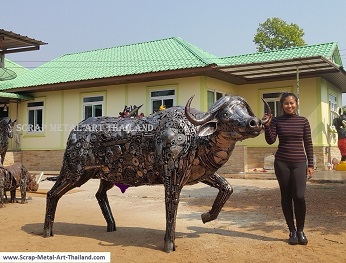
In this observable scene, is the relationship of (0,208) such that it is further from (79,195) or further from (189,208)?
(189,208)

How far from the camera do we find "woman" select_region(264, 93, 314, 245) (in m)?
4.70

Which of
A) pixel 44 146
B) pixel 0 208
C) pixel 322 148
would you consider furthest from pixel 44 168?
pixel 322 148

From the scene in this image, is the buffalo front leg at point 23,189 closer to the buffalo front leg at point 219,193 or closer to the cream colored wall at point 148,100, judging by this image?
the buffalo front leg at point 219,193

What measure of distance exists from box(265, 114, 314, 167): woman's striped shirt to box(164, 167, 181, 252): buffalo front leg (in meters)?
1.39

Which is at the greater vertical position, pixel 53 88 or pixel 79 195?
pixel 53 88

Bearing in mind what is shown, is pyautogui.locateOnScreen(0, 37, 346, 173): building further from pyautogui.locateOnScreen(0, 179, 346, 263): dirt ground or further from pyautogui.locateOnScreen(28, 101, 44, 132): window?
pyautogui.locateOnScreen(0, 179, 346, 263): dirt ground

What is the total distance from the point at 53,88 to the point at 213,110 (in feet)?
53.7

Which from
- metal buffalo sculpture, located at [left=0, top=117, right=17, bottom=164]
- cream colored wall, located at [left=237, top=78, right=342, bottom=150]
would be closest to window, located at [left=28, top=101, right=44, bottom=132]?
cream colored wall, located at [left=237, top=78, right=342, bottom=150]

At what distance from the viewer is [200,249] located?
448 centimetres

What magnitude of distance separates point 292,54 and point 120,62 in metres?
8.26

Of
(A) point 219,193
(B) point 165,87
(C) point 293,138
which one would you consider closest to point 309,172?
(C) point 293,138

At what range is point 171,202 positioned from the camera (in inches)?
173

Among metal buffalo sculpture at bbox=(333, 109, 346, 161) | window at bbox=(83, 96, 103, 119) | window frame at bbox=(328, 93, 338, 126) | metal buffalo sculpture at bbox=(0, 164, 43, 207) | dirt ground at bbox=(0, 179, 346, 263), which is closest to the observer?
dirt ground at bbox=(0, 179, 346, 263)

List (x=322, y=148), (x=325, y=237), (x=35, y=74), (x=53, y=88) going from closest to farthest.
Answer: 1. (x=325, y=237)
2. (x=322, y=148)
3. (x=53, y=88)
4. (x=35, y=74)
